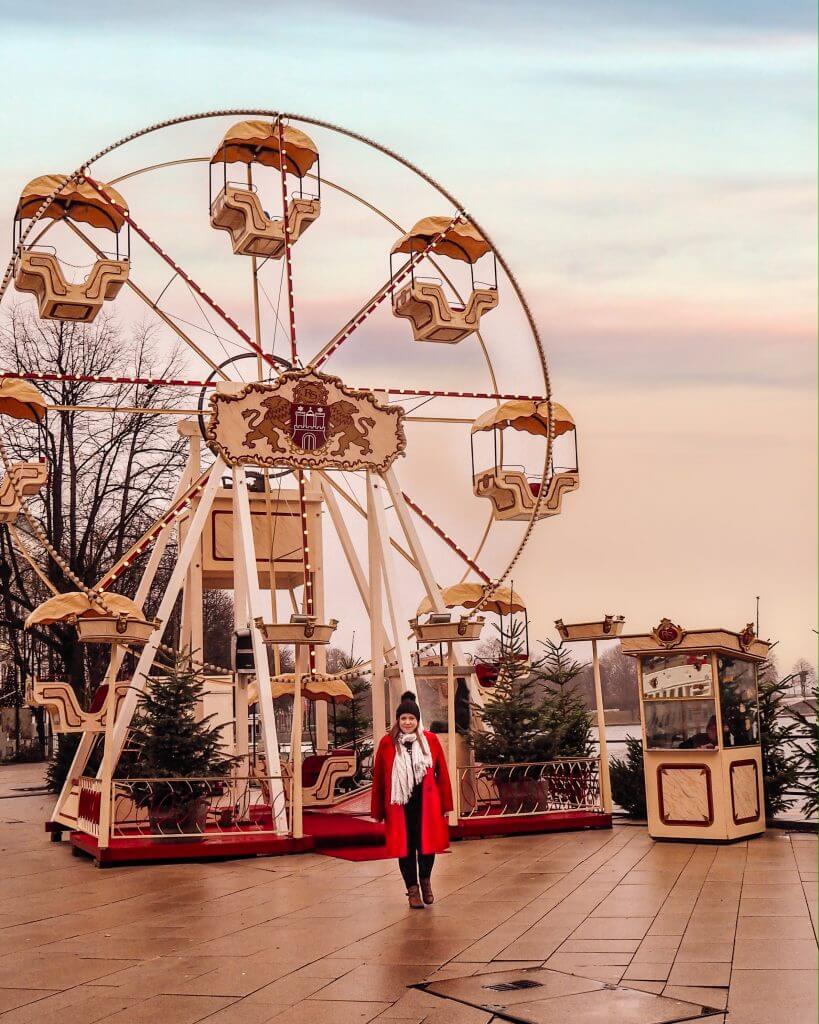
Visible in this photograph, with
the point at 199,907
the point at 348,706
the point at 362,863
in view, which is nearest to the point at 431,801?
the point at 199,907

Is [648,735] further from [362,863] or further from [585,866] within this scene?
[362,863]

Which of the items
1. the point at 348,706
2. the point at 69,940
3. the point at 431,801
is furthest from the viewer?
the point at 348,706

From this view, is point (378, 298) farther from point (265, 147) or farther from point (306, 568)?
point (306, 568)

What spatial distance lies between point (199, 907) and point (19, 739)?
31819 millimetres

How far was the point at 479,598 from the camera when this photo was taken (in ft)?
63.1

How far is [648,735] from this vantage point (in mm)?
15188

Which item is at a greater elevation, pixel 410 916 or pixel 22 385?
pixel 22 385

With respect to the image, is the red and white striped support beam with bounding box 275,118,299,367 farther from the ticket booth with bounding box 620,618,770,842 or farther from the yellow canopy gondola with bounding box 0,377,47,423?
the ticket booth with bounding box 620,618,770,842

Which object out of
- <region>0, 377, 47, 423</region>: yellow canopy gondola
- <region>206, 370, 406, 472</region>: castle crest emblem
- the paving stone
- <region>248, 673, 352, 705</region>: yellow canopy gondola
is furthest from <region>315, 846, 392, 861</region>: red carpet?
<region>0, 377, 47, 423</region>: yellow canopy gondola

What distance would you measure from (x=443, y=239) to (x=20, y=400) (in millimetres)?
7175

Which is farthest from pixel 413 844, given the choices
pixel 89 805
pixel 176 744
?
pixel 89 805

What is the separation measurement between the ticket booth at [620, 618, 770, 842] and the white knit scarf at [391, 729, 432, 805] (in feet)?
16.1

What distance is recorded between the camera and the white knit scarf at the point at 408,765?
10758 mm

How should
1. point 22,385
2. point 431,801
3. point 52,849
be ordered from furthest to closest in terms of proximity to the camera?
point 22,385
point 52,849
point 431,801
